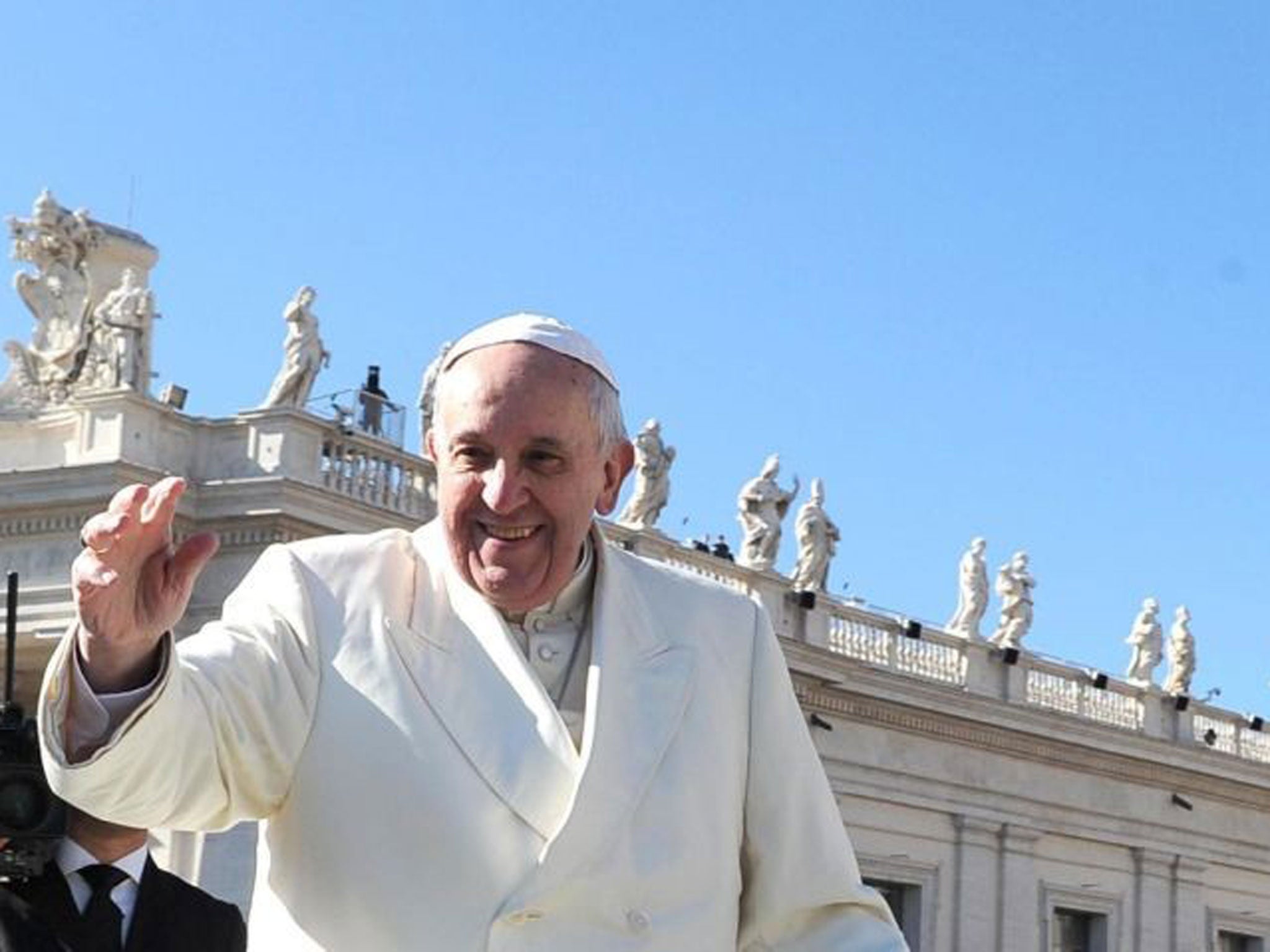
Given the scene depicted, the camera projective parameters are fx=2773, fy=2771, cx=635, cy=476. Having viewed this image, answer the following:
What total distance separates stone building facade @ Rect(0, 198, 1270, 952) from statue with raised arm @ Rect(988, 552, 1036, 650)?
1.67 feet

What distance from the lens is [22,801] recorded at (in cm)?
481

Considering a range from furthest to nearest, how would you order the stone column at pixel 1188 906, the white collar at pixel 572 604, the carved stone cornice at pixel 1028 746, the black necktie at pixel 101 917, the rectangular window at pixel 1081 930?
1. the stone column at pixel 1188 906
2. the rectangular window at pixel 1081 930
3. the carved stone cornice at pixel 1028 746
4. the black necktie at pixel 101 917
5. the white collar at pixel 572 604

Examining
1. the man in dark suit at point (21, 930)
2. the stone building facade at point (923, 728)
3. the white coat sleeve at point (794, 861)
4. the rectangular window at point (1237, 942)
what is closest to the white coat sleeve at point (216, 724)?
the white coat sleeve at point (794, 861)

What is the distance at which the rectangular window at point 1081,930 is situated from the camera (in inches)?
1251

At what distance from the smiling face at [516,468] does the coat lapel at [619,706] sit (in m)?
0.12

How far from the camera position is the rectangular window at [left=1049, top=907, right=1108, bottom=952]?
31781 millimetres

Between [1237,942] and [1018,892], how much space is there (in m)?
5.21

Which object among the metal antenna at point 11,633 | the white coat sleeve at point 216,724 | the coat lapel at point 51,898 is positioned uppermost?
the metal antenna at point 11,633

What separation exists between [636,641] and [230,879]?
60.9 ft

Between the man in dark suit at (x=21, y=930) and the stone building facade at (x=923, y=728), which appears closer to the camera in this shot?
the man in dark suit at (x=21, y=930)

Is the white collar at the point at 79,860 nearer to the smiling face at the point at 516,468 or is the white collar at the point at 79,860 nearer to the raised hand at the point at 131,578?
the smiling face at the point at 516,468

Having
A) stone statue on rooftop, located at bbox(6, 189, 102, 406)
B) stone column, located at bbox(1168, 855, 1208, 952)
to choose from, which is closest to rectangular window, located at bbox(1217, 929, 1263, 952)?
stone column, located at bbox(1168, 855, 1208, 952)

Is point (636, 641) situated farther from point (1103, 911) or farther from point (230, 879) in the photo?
point (1103, 911)

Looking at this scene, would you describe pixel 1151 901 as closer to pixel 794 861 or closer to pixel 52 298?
pixel 52 298
